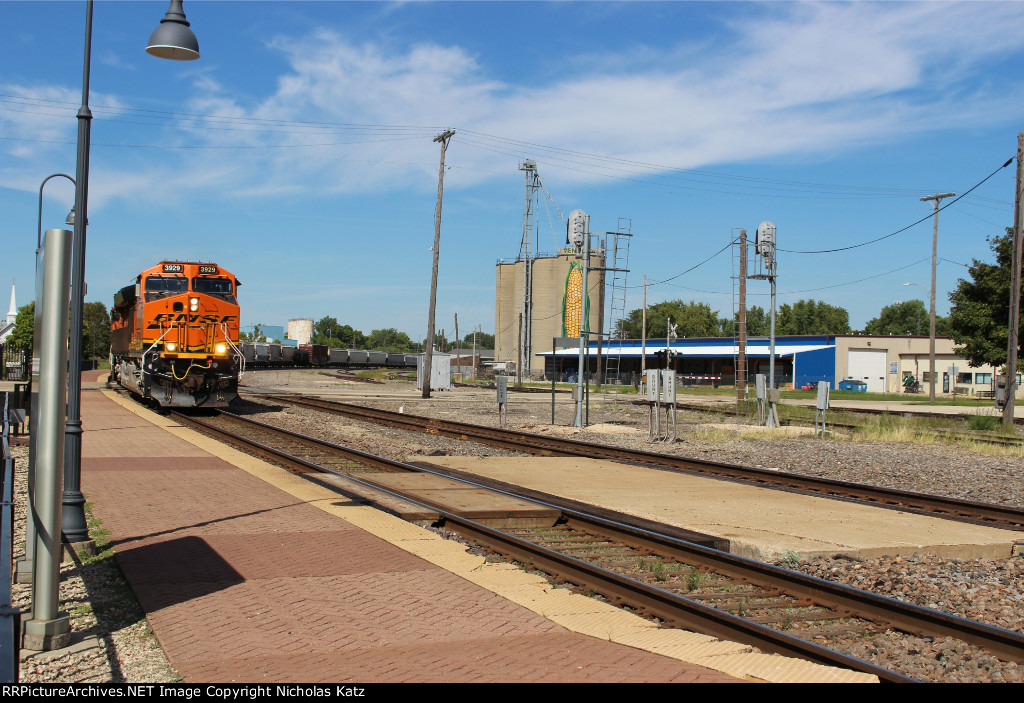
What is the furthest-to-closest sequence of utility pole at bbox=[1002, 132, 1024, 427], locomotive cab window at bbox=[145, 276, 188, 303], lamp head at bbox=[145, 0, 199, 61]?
1. utility pole at bbox=[1002, 132, 1024, 427]
2. locomotive cab window at bbox=[145, 276, 188, 303]
3. lamp head at bbox=[145, 0, 199, 61]

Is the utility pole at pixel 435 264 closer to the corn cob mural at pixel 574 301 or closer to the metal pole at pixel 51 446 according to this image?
the corn cob mural at pixel 574 301

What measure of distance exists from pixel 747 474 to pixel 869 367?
203ft

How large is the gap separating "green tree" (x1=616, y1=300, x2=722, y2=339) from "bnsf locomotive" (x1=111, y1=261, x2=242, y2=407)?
378ft

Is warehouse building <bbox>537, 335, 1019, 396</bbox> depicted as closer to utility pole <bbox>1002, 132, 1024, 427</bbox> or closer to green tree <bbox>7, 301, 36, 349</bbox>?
utility pole <bbox>1002, 132, 1024, 427</bbox>

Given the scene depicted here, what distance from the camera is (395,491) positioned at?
450 inches

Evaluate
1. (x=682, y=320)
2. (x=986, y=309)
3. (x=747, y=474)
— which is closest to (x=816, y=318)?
(x=682, y=320)

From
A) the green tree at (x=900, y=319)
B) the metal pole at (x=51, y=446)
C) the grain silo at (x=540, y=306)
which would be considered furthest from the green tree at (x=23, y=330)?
the green tree at (x=900, y=319)

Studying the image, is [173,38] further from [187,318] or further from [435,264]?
[435,264]

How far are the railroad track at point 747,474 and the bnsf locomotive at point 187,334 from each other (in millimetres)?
4524

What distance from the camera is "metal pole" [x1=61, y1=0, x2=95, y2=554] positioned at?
25.6 feet

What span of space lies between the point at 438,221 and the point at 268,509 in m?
31.4

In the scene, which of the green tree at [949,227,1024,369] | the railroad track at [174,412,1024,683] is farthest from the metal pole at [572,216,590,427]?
the green tree at [949,227,1024,369]

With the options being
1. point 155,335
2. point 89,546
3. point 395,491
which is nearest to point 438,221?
→ point 155,335

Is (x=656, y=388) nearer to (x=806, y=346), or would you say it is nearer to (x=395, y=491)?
(x=395, y=491)
